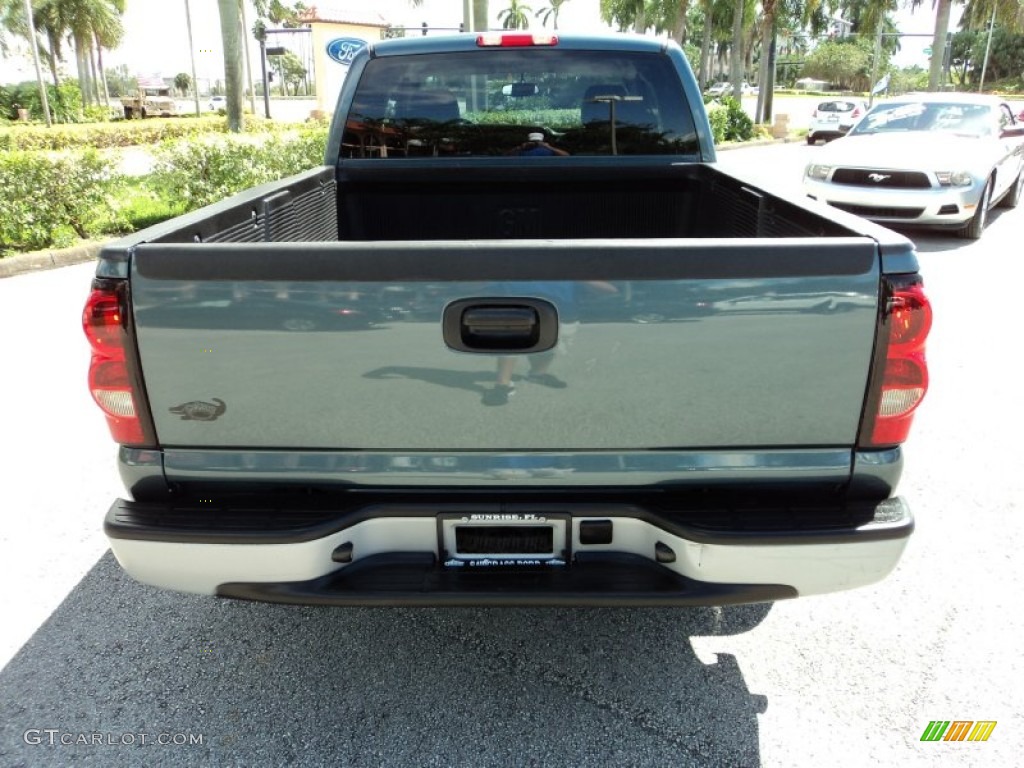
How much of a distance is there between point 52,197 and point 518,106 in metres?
7.59

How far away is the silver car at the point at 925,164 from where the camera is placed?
961 cm

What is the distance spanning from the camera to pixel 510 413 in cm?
210

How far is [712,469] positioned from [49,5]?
189 feet

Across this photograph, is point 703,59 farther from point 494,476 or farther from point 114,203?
point 494,476

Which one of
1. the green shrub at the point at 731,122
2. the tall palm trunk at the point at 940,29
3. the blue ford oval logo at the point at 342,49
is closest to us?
the blue ford oval logo at the point at 342,49

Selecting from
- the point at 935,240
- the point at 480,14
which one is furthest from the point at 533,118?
the point at 480,14

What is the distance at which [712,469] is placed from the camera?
7.13 ft

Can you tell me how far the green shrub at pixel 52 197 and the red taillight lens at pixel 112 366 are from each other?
832 cm

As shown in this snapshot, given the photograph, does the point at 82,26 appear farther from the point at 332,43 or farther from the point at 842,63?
the point at 842,63

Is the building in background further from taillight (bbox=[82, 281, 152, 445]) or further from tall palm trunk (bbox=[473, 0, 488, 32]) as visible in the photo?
taillight (bbox=[82, 281, 152, 445])

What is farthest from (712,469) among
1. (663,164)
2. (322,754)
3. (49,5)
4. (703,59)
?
(49,5)

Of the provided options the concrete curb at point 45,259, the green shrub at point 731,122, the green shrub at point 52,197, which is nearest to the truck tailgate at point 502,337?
the concrete curb at point 45,259
